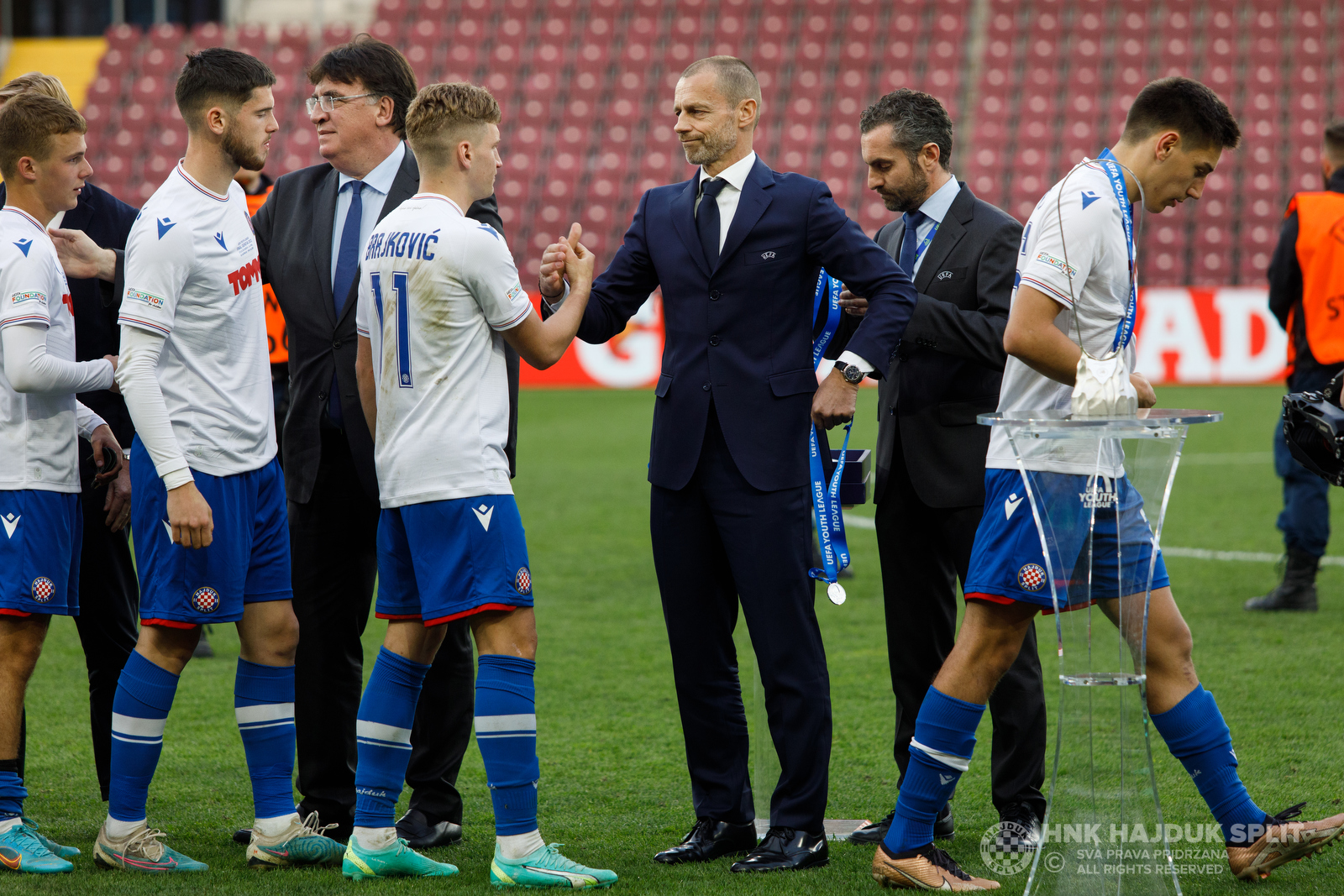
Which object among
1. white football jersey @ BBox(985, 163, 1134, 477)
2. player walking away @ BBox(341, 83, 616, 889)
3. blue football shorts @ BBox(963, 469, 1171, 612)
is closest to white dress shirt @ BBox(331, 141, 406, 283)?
player walking away @ BBox(341, 83, 616, 889)

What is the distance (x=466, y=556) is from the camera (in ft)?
10.3

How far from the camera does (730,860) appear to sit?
345cm

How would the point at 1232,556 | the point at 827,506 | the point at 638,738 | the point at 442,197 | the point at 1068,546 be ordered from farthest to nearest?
the point at 1232,556 < the point at 638,738 < the point at 827,506 < the point at 442,197 < the point at 1068,546

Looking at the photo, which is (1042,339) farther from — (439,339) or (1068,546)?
(439,339)

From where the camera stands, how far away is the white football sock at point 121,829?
331cm

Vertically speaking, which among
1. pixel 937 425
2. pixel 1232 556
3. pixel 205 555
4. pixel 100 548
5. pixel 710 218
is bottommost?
pixel 1232 556

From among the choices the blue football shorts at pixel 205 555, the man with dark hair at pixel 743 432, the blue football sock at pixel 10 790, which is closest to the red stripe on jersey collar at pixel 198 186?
the blue football shorts at pixel 205 555

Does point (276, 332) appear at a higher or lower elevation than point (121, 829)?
higher

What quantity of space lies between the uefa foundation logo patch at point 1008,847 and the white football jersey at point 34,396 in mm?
2579

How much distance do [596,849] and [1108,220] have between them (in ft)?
6.76

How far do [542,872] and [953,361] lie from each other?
69.4 inches

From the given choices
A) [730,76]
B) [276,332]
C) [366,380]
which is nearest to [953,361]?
[730,76]

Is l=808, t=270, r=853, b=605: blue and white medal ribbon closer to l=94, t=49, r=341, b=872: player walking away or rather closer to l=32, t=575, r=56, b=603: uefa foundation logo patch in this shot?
l=94, t=49, r=341, b=872: player walking away

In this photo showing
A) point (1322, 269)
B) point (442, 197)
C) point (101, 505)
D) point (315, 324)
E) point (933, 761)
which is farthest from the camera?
point (1322, 269)
